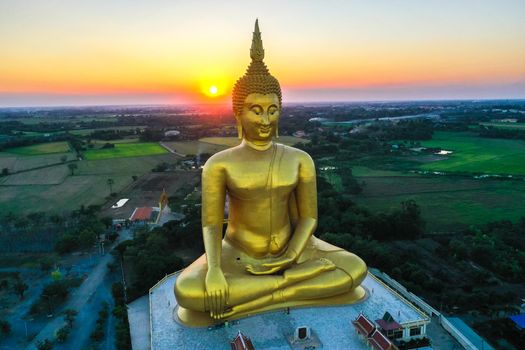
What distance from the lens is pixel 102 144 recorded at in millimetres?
56281

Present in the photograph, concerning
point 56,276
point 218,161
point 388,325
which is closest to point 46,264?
point 56,276

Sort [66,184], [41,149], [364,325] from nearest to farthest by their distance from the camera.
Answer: [364,325] → [66,184] → [41,149]

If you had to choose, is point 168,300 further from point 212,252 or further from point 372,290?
point 372,290

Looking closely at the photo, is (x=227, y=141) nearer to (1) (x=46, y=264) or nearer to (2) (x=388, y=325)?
(1) (x=46, y=264)

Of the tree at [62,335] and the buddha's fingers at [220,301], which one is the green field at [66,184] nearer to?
the tree at [62,335]

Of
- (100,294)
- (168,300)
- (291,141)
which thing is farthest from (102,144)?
(168,300)

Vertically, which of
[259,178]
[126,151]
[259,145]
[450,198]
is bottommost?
[126,151]

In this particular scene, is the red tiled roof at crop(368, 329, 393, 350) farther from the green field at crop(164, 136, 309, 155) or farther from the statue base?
the green field at crop(164, 136, 309, 155)

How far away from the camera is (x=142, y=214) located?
25.1 m

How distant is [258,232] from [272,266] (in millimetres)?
884

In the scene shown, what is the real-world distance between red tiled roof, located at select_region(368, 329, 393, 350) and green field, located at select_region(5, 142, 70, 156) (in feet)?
157

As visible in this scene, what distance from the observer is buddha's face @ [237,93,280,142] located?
966 cm

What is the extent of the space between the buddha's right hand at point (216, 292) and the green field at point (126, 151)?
40.3 meters

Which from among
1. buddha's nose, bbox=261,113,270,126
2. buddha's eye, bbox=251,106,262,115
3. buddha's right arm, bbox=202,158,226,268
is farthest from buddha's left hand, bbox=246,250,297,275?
buddha's eye, bbox=251,106,262,115
